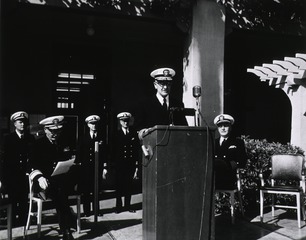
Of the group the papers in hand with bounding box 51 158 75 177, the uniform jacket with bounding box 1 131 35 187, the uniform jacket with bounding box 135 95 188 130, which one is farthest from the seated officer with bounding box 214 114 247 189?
the uniform jacket with bounding box 1 131 35 187

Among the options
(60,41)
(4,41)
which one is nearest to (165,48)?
(60,41)

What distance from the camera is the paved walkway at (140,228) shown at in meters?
5.16

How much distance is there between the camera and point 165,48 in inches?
437

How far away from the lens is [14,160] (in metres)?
6.01

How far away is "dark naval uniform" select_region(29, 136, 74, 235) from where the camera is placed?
16.0ft

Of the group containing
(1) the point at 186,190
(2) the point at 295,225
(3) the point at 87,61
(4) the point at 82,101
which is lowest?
(2) the point at 295,225

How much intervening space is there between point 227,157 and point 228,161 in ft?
0.25

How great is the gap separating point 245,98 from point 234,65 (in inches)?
43.5

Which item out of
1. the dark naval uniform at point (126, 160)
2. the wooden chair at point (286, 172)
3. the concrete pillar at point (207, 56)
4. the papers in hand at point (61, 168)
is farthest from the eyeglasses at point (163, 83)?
the concrete pillar at point (207, 56)

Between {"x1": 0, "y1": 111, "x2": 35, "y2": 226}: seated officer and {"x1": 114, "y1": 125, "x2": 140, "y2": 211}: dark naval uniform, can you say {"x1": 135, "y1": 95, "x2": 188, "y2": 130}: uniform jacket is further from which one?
{"x1": 114, "y1": 125, "x2": 140, "y2": 211}: dark naval uniform

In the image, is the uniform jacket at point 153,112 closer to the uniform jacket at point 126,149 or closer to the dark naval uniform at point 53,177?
the dark naval uniform at point 53,177

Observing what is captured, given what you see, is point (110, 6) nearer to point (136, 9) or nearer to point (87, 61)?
point (136, 9)

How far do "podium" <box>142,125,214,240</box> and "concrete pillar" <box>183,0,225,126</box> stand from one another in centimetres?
427

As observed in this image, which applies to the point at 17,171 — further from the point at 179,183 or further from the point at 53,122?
the point at 179,183
